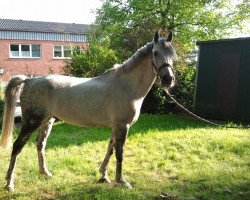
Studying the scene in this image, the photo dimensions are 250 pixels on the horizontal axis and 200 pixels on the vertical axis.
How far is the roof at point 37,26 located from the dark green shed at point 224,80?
2118cm

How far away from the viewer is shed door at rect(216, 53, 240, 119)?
11.7 m

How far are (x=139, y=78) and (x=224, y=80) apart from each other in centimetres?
803

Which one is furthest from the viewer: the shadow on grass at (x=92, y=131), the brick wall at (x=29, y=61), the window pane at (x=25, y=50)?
the window pane at (x=25, y=50)

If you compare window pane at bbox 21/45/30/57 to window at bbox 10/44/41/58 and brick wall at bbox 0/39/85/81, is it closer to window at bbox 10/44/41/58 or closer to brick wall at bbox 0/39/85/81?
window at bbox 10/44/41/58

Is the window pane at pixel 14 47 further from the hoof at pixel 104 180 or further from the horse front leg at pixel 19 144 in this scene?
the hoof at pixel 104 180

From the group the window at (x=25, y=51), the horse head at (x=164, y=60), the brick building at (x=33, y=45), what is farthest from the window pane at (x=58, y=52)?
the horse head at (x=164, y=60)

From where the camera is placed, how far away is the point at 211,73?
Answer: 12.7 m

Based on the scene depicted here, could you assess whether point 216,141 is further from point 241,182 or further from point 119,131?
point 119,131

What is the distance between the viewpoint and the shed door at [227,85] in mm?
11672

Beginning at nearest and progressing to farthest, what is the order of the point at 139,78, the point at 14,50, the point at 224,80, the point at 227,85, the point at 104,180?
the point at 139,78 < the point at 104,180 < the point at 227,85 < the point at 224,80 < the point at 14,50

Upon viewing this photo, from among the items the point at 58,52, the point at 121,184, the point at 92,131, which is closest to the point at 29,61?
the point at 58,52

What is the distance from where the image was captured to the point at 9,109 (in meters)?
5.16

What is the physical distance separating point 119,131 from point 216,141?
3.85m

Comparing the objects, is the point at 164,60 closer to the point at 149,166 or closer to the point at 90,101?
the point at 90,101
